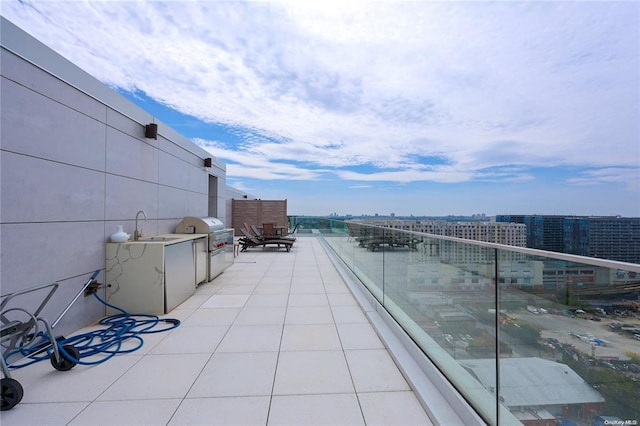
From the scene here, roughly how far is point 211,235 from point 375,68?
6575 mm

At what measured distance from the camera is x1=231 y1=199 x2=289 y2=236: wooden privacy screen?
17.4m

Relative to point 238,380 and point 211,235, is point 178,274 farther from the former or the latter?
point 238,380

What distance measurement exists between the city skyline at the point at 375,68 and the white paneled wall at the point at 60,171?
414mm

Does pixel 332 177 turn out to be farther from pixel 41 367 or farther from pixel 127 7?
pixel 41 367

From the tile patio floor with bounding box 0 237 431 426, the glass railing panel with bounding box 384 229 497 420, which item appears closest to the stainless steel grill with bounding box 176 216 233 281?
the tile patio floor with bounding box 0 237 431 426

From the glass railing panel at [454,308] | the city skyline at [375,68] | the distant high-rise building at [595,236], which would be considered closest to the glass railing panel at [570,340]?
the glass railing panel at [454,308]

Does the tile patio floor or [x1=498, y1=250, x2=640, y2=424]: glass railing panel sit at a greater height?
[x1=498, y1=250, x2=640, y2=424]: glass railing panel

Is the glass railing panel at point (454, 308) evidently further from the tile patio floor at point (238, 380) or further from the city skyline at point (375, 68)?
the city skyline at point (375, 68)

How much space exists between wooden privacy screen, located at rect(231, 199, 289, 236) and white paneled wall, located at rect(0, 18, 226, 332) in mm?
12743

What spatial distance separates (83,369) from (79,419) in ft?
2.59

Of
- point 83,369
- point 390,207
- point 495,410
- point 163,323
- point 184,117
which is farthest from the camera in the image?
point 390,207

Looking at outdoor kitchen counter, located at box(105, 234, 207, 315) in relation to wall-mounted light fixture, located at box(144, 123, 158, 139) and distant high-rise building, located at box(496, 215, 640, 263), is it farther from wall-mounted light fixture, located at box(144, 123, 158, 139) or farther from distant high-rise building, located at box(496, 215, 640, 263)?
distant high-rise building, located at box(496, 215, 640, 263)

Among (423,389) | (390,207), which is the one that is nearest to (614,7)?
(423,389)

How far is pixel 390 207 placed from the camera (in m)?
24.3
